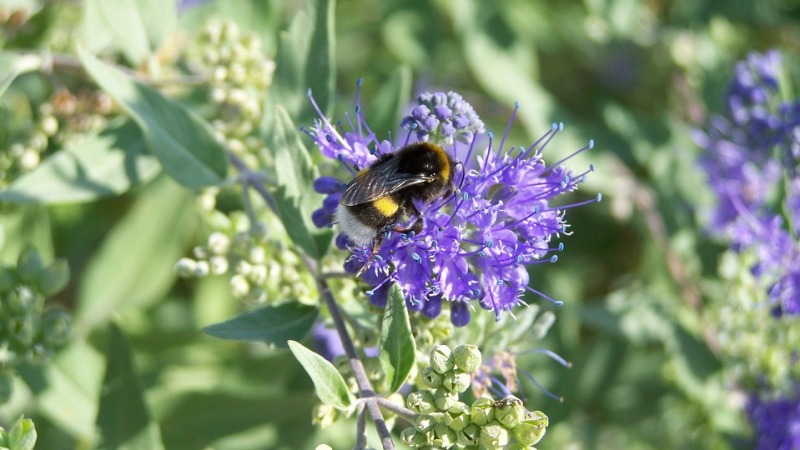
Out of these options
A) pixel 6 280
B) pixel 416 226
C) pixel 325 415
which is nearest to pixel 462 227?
pixel 416 226

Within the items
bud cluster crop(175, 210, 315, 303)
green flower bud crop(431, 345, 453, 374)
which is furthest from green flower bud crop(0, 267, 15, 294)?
green flower bud crop(431, 345, 453, 374)

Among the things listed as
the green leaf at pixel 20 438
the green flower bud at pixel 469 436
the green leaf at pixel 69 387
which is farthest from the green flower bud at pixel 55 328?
the green flower bud at pixel 469 436

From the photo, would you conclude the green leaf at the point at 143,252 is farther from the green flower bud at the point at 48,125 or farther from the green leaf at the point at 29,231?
the green flower bud at the point at 48,125

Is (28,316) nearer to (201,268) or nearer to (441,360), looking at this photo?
(201,268)

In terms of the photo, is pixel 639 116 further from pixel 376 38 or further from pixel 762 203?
pixel 376 38

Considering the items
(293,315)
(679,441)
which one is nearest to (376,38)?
(679,441)

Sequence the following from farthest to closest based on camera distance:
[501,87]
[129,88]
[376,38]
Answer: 1. [376,38]
2. [501,87]
3. [129,88]

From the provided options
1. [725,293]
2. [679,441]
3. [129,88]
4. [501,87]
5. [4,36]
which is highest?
[129,88]
